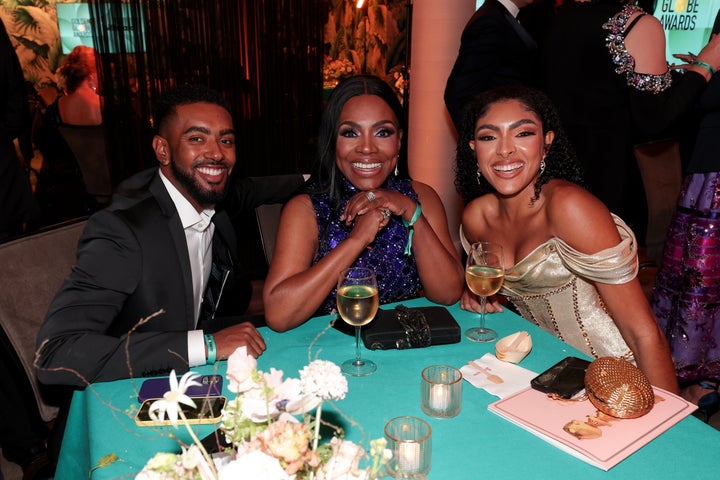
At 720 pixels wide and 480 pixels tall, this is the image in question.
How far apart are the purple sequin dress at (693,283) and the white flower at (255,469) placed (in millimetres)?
2730

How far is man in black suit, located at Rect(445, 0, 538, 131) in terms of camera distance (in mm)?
2951

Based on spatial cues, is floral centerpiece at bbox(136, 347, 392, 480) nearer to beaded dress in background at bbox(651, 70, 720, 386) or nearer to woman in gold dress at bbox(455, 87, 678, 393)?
woman in gold dress at bbox(455, 87, 678, 393)

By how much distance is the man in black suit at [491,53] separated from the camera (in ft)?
9.68

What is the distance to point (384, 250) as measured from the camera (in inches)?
89.4

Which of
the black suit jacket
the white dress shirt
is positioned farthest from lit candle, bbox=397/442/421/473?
the white dress shirt

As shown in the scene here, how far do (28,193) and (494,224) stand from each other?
2.91 metres

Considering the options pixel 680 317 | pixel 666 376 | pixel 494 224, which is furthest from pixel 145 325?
pixel 680 317

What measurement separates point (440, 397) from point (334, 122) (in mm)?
1262

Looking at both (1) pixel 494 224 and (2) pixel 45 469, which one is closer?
(2) pixel 45 469

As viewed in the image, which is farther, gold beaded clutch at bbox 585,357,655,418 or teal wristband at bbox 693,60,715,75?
teal wristband at bbox 693,60,715,75

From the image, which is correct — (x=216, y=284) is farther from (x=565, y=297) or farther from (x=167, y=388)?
(x=565, y=297)

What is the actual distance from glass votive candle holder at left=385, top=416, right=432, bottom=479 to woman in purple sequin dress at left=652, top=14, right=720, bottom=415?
228cm

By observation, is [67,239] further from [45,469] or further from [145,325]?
[45,469]

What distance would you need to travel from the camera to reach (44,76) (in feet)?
26.8
